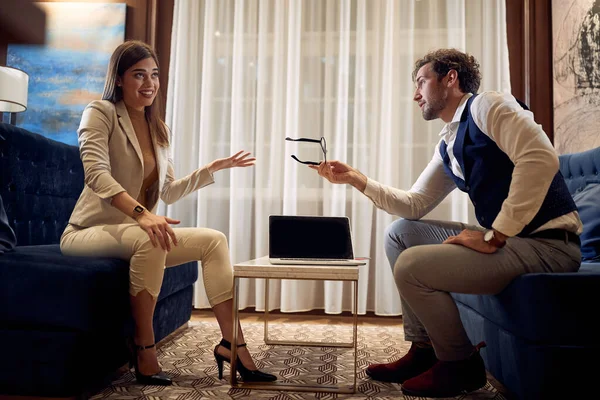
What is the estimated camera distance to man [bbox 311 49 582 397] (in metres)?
1.31

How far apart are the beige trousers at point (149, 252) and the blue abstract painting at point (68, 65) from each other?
185 centimetres

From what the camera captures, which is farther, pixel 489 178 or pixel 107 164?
pixel 107 164

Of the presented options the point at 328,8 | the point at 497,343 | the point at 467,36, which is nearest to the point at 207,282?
the point at 497,343

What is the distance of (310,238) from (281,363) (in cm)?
56

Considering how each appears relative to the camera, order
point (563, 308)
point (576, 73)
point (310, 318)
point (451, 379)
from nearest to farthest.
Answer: point (563, 308)
point (451, 379)
point (576, 73)
point (310, 318)

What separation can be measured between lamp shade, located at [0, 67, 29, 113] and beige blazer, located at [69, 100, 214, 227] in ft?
4.34

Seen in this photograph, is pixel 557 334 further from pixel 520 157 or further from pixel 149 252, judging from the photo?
pixel 149 252

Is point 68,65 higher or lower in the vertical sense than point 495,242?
higher

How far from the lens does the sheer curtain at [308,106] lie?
3123 mm

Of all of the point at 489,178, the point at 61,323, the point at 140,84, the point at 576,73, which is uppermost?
the point at 576,73

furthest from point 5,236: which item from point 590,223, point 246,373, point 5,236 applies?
point 590,223

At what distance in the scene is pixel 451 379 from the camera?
143 cm

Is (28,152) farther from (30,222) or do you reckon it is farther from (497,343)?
A: (497,343)

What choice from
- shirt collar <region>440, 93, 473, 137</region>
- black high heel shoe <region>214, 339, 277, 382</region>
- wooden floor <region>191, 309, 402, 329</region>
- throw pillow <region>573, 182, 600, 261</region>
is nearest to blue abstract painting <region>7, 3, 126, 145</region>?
wooden floor <region>191, 309, 402, 329</region>
